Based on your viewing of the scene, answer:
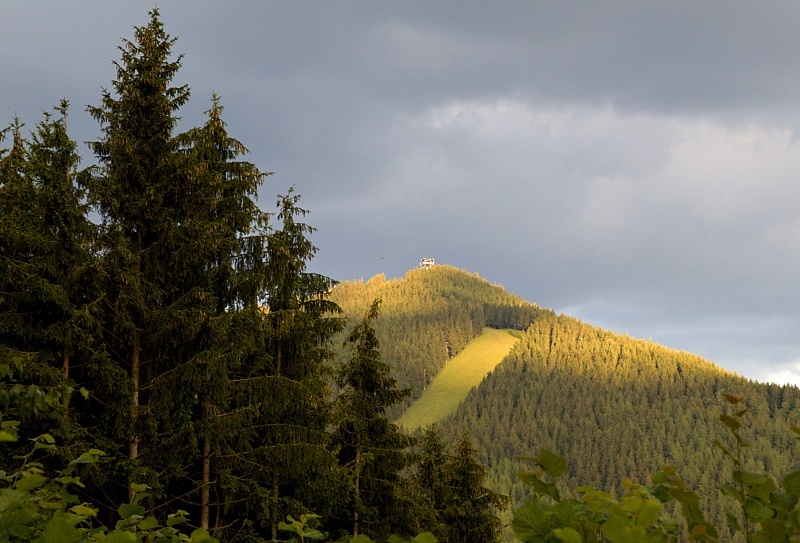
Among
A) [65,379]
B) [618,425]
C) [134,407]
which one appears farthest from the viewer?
[618,425]

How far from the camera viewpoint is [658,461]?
15175 cm

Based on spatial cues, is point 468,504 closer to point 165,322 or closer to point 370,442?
point 370,442

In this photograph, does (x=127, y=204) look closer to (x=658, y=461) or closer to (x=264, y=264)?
(x=264, y=264)

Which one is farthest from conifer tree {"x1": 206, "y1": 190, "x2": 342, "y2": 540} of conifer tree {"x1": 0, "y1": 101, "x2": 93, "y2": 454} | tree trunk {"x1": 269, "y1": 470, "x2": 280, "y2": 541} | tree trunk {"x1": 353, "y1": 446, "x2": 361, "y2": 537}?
conifer tree {"x1": 0, "y1": 101, "x2": 93, "y2": 454}

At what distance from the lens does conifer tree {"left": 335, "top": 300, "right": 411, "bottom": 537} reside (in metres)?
20.4

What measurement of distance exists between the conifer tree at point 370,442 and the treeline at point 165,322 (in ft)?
1.98

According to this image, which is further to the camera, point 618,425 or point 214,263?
point 618,425

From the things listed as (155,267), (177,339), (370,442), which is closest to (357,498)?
(370,442)

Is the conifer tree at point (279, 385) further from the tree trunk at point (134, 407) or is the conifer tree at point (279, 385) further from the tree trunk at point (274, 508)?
the tree trunk at point (134, 407)

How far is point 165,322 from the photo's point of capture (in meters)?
14.4

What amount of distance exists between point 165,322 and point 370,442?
976 centimetres

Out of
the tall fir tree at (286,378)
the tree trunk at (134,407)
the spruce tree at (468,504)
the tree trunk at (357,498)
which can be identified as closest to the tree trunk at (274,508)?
the tall fir tree at (286,378)

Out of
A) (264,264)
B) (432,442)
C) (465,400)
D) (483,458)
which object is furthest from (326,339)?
(465,400)

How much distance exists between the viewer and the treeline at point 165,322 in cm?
1319
